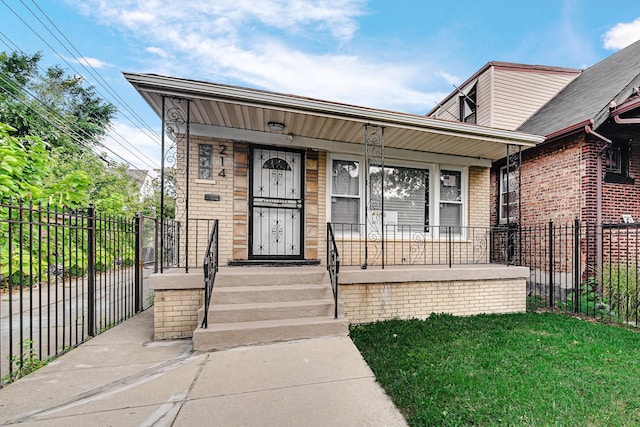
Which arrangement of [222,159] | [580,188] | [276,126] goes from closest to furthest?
[276,126] < [222,159] < [580,188]

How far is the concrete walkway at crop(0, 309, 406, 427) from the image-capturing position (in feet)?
6.80

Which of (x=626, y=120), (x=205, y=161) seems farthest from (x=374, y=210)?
(x=626, y=120)

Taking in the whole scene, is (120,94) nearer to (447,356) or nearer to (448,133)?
(448,133)

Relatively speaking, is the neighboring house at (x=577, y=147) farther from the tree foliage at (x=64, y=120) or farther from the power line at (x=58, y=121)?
the power line at (x=58, y=121)

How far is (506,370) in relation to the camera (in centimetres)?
292

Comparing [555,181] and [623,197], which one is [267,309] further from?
[623,197]

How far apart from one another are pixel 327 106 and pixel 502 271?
4168mm

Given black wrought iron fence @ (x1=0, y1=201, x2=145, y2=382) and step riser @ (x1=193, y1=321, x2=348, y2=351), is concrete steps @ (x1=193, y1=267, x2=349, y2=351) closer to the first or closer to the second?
step riser @ (x1=193, y1=321, x2=348, y2=351)

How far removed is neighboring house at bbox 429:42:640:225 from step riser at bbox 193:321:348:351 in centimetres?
423

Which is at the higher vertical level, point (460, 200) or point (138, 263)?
point (460, 200)

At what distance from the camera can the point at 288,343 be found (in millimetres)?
3375

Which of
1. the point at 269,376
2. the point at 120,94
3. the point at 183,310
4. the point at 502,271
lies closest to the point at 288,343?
the point at 269,376

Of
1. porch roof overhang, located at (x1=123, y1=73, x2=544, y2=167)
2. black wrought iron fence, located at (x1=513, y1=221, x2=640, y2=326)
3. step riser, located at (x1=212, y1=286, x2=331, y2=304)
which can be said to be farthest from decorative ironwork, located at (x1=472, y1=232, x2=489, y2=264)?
step riser, located at (x1=212, y1=286, x2=331, y2=304)

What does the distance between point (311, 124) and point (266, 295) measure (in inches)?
109
